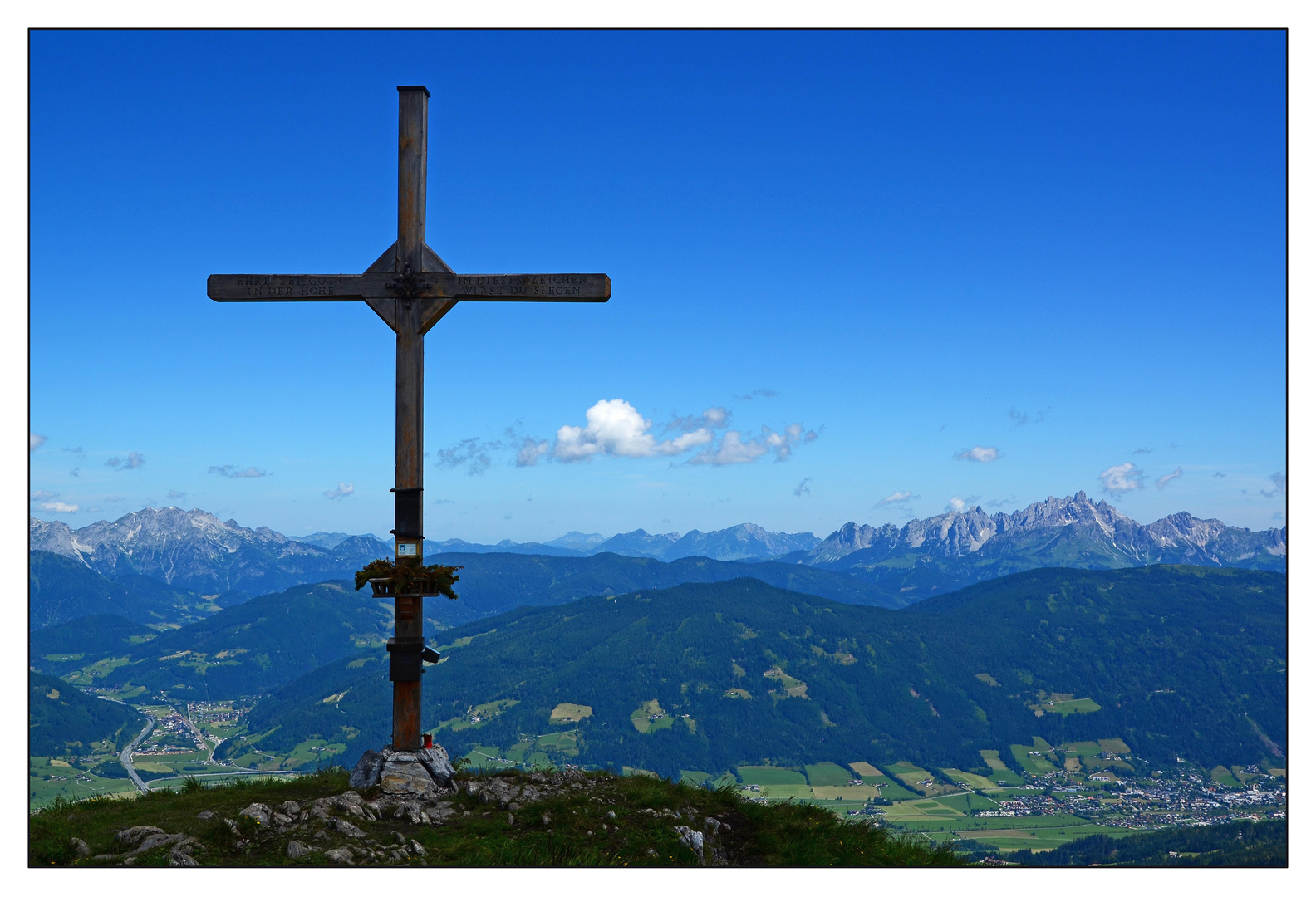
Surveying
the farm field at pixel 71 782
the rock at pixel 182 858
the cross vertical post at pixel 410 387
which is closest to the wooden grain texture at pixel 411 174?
the cross vertical post at pixel 410 387

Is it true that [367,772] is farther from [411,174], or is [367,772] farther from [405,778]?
[411,174]

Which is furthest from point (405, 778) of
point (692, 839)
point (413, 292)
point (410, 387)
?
point (413, 292)

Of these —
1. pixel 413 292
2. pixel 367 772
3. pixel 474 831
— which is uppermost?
pixel 413 292

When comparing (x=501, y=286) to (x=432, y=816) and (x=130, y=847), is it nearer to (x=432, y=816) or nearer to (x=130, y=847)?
(x=432, y=816)

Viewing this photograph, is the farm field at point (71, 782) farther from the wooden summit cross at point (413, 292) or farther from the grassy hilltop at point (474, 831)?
the wooden summit cross at point (413, 292)

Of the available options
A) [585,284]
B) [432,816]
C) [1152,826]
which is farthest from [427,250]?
[1152,826]
